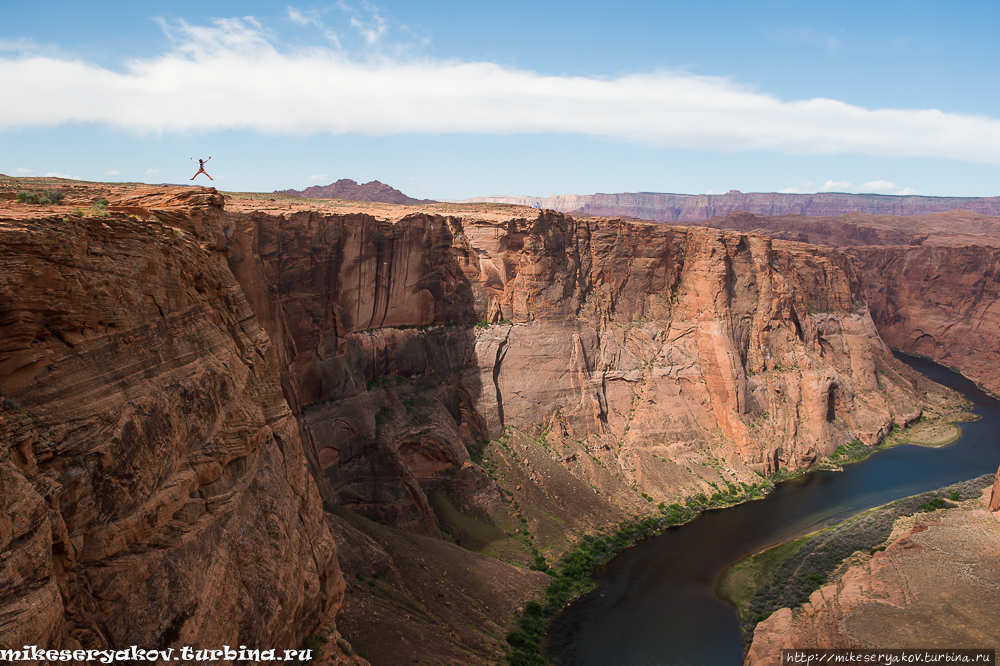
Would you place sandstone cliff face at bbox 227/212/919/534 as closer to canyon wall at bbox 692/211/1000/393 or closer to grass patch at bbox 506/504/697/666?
grass patch at bbox 506/504/697/666

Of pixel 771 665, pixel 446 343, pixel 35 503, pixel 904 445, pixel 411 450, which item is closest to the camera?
pixel 35 503

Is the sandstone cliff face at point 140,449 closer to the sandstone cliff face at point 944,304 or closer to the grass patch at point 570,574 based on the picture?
the grass patch at point 570,574

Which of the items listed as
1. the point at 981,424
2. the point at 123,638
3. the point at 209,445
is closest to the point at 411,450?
the point at 209,445

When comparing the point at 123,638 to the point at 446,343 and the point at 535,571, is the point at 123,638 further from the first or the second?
the point at 446,343

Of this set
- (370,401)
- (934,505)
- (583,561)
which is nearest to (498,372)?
(370,401)

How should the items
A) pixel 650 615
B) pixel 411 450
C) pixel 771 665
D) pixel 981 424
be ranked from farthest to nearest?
pixel 981 424 < pixel 411 450 < pixel 650 615 < pixel 771 665

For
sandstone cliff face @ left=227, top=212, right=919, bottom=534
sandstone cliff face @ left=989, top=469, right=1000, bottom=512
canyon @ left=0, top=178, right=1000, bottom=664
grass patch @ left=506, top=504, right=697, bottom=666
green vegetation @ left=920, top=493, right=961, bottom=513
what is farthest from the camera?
green vegetation @ left=920, top=493, right=961, bottom=513

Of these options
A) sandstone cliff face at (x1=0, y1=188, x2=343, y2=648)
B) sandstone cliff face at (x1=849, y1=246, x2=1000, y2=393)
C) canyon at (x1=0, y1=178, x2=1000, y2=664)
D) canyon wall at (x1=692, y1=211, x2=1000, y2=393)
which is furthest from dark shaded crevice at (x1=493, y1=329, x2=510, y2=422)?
sandstone cliff face at (x1=849, y1=246, x2=1000, y2=393)

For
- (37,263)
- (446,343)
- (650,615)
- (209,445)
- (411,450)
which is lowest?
(650,615)
